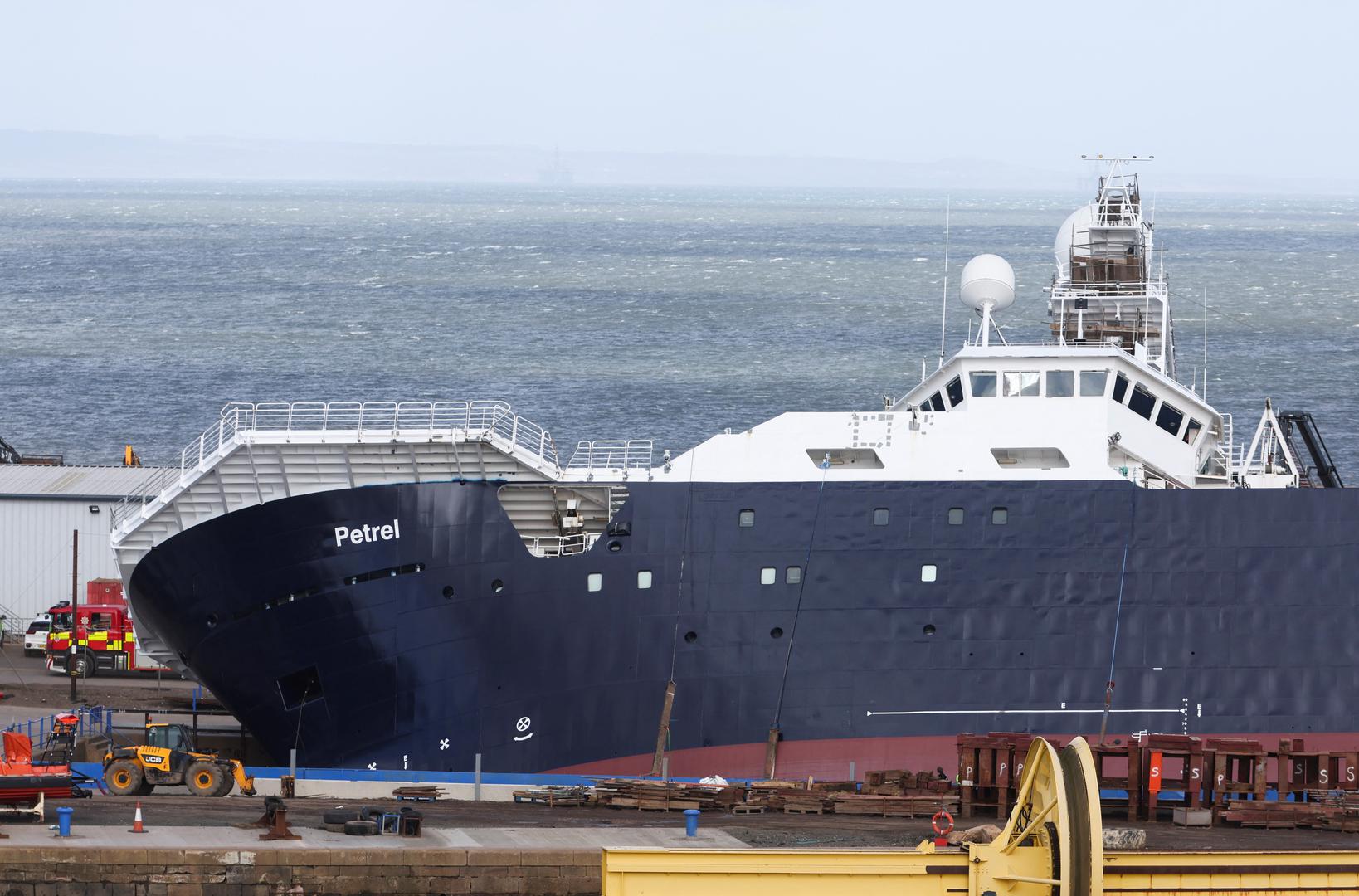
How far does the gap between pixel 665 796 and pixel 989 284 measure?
Result: 11986 mm

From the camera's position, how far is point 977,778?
30.6 metres

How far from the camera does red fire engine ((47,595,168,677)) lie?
4219 cm

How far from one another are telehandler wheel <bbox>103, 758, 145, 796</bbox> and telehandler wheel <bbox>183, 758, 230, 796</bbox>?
80 centimetres

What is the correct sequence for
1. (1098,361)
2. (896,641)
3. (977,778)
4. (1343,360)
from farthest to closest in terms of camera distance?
(1343,360) < (1098,361) < (896,641) < (977,778)

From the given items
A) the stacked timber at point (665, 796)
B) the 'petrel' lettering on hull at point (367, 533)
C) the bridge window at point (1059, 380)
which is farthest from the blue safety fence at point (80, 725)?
the bridge window at point (1059, 380)

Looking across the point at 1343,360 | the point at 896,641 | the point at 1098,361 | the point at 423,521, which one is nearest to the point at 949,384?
the point at 1098,361

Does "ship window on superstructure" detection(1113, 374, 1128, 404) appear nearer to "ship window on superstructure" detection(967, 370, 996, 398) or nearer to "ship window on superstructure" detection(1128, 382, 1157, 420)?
"ship window on superstructure" detection(1128, 382, 1157, 420)

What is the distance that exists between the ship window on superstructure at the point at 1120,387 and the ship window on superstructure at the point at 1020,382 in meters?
1.59

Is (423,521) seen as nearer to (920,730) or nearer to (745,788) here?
(745,788)

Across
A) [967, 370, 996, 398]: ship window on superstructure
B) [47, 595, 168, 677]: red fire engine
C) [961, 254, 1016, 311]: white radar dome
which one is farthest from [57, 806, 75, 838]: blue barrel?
[961, 254, 1016, 311]: white radar dome

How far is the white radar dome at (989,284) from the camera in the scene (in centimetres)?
3547

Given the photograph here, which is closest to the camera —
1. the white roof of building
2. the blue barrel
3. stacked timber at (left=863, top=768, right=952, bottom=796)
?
the blue barrel

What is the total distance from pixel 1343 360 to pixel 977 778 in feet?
237

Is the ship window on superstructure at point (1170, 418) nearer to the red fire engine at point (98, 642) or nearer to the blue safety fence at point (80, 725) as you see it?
the blue safety fence at point (80, 725)
